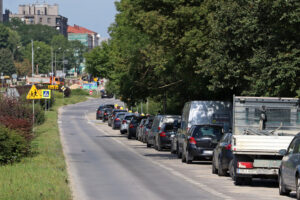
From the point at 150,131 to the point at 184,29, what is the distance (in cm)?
1088

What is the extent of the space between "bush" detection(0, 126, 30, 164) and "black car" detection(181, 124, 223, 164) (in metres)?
→ 6.20

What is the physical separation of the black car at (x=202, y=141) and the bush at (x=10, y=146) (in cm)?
620

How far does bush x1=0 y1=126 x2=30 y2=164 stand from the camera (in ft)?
84.5

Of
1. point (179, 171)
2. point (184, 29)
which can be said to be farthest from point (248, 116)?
point (184, 29)

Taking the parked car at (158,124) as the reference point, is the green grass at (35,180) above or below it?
below

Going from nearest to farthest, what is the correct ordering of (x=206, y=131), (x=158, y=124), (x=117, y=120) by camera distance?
(x=206, y=131) → (x=158, y=124) → (x=117, y=120)

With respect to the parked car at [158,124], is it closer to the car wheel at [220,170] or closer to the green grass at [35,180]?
the green grass at [35,180]

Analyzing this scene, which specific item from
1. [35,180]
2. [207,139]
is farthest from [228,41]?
[35,180]

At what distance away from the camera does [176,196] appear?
58.1 ft

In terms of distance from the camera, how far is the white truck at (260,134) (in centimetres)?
2023

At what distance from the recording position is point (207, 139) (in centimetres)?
2903

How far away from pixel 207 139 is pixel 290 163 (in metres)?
11.3

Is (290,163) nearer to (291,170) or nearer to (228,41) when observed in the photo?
(291,170)

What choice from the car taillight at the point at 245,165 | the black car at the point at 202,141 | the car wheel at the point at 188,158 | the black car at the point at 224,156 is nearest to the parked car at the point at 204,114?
the car wheel at the point at 188,158
